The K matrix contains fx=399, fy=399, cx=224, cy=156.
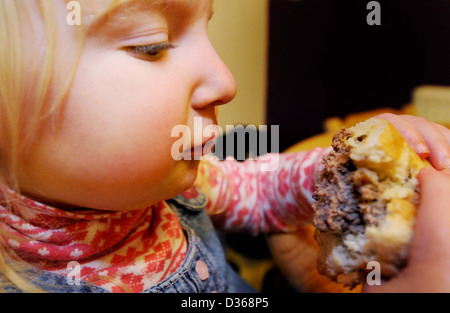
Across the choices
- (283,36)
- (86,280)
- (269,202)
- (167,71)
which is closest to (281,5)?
(283,36)

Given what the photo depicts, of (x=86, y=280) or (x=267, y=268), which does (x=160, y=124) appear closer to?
(x=86, y=280)

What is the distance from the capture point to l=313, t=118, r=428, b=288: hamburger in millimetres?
293

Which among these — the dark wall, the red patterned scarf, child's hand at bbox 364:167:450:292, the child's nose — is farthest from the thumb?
the dark wall

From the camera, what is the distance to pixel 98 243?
0.46 m

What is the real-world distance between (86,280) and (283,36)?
0.52 metres

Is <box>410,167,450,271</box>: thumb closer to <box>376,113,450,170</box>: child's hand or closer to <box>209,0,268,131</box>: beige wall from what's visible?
<box>376,113,450,170</box>: child's hand

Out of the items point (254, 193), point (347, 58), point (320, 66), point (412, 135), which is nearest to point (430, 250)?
point (412, 135)

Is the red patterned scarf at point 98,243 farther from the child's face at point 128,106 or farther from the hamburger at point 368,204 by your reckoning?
the hamburger at point 368,204

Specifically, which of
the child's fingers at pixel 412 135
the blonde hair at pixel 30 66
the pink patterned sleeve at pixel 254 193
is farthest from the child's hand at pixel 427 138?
the blonde hair at pixel 30 66

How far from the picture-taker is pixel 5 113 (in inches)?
14.1

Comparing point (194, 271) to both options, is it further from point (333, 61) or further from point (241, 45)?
point (333, 61)

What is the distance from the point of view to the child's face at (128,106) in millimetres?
352

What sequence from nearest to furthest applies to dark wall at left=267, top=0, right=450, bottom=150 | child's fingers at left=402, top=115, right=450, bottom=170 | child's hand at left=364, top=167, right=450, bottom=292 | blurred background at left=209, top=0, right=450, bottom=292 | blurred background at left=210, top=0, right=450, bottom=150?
child's hand at left=364, top=167, right=450, bottom=292
child's fingers at left=402, top=115, right=450, bottom=170
blurred background at left=209, top=0, right=450, bottom=292
blurred background at left=210, top=0, right=450, bottom=150
dark wall at left=267, top=0, right=450, bottom=150

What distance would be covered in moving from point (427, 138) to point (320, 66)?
1.94 ft
